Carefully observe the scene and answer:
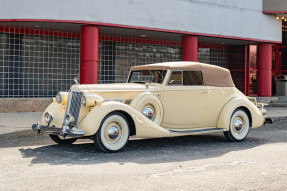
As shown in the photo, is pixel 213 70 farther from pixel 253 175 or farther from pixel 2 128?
pixel 2 128

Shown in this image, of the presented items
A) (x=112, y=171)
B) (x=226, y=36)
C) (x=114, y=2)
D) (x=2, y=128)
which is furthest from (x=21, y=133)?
(x=226, y=36)

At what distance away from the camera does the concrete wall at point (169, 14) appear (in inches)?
473

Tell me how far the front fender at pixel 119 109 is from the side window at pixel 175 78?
1032 mm

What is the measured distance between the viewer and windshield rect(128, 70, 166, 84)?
25.1 feet

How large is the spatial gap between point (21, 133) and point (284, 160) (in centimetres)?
547

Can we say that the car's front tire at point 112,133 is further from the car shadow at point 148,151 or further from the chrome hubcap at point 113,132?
the car shadow at point 148,151

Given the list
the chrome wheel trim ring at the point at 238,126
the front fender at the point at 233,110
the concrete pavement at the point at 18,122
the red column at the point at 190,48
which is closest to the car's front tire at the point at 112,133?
the front fender at the point at 233,110

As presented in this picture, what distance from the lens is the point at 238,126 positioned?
815 centimetres

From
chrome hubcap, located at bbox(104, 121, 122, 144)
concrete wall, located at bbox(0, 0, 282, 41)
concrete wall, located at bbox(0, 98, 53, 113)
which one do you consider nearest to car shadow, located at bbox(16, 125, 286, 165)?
chrome hubcap, located at bbox(104, 121, 122, 144)

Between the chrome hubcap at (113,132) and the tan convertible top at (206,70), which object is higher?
the tan convertible top at (206,70)

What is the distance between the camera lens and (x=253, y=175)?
5051 mm

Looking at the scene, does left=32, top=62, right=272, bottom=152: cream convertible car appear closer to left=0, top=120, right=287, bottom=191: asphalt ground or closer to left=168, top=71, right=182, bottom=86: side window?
left=168, top=71, right=182, bottom=86: side window

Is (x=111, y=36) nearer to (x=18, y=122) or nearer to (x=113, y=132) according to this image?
(x=18, y=122)

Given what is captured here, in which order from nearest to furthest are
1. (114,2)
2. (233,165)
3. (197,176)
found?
1. (197,176)
2. (233,165)
3. (114,2)
